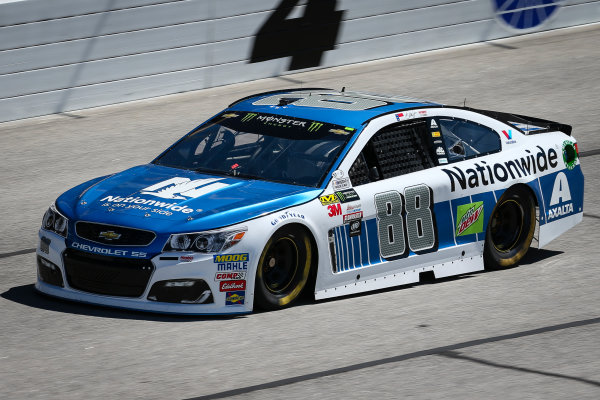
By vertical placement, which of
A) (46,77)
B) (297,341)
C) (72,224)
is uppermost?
(46,77)

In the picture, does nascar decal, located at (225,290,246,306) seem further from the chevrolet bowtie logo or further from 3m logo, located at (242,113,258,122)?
3m logo, located at (242,113,258,122)

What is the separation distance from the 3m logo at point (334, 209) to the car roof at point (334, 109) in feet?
2.56

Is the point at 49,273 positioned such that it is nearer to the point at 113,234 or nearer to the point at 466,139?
the point at 113,234

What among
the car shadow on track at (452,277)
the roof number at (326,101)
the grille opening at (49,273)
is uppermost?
the roof number at (326,101)

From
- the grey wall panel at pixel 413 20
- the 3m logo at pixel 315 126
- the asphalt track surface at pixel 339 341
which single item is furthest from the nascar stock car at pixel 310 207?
the grey wall panel at pixel 413 20

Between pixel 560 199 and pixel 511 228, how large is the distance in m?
0.58

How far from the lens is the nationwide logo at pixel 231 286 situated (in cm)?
738

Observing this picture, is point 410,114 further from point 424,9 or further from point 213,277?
point 424,9

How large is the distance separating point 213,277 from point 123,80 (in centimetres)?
872

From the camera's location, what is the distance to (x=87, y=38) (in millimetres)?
15156

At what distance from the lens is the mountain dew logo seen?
885cm

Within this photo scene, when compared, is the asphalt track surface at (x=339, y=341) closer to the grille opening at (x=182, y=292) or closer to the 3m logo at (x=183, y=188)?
the grille opening at (x=182, y=292)

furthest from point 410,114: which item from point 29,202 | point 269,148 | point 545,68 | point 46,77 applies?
point 545,68

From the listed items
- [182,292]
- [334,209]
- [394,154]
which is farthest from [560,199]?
[182,292]
